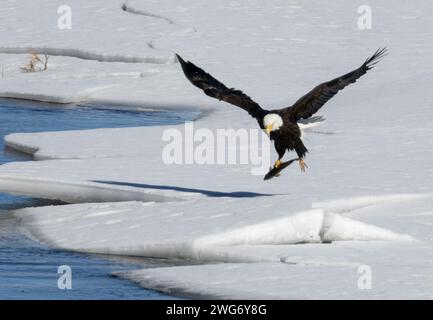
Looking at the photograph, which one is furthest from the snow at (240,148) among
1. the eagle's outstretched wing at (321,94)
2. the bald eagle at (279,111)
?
the eagle's outstretched wing at (321,94)

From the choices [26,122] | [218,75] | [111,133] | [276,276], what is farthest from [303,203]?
[218,75]

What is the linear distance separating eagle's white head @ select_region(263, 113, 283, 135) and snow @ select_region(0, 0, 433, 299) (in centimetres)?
59

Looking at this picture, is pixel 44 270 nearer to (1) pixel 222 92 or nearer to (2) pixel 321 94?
(1) pixel 222 92

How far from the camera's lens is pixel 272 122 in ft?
38.6

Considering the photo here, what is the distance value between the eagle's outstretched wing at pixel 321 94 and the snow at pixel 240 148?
2.40ft

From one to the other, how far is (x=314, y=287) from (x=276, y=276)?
0.40 metres

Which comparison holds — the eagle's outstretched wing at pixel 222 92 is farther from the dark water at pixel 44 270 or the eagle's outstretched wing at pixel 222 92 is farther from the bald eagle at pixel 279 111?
the dark water at pixel 44 270

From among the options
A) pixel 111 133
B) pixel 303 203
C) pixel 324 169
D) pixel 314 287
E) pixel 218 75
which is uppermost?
pixel 218 75

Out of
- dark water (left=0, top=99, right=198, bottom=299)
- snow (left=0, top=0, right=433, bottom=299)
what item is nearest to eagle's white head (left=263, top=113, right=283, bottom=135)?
snow (left=0, top=0, right=433, bottom=299)

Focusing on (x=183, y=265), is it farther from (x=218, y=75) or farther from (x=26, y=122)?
(x=218, y=75)

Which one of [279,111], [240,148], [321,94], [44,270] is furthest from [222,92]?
[240,148]

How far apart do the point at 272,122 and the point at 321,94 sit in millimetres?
484

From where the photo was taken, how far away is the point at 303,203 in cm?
1098

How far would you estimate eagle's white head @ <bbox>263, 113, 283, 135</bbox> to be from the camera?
1176 cm
